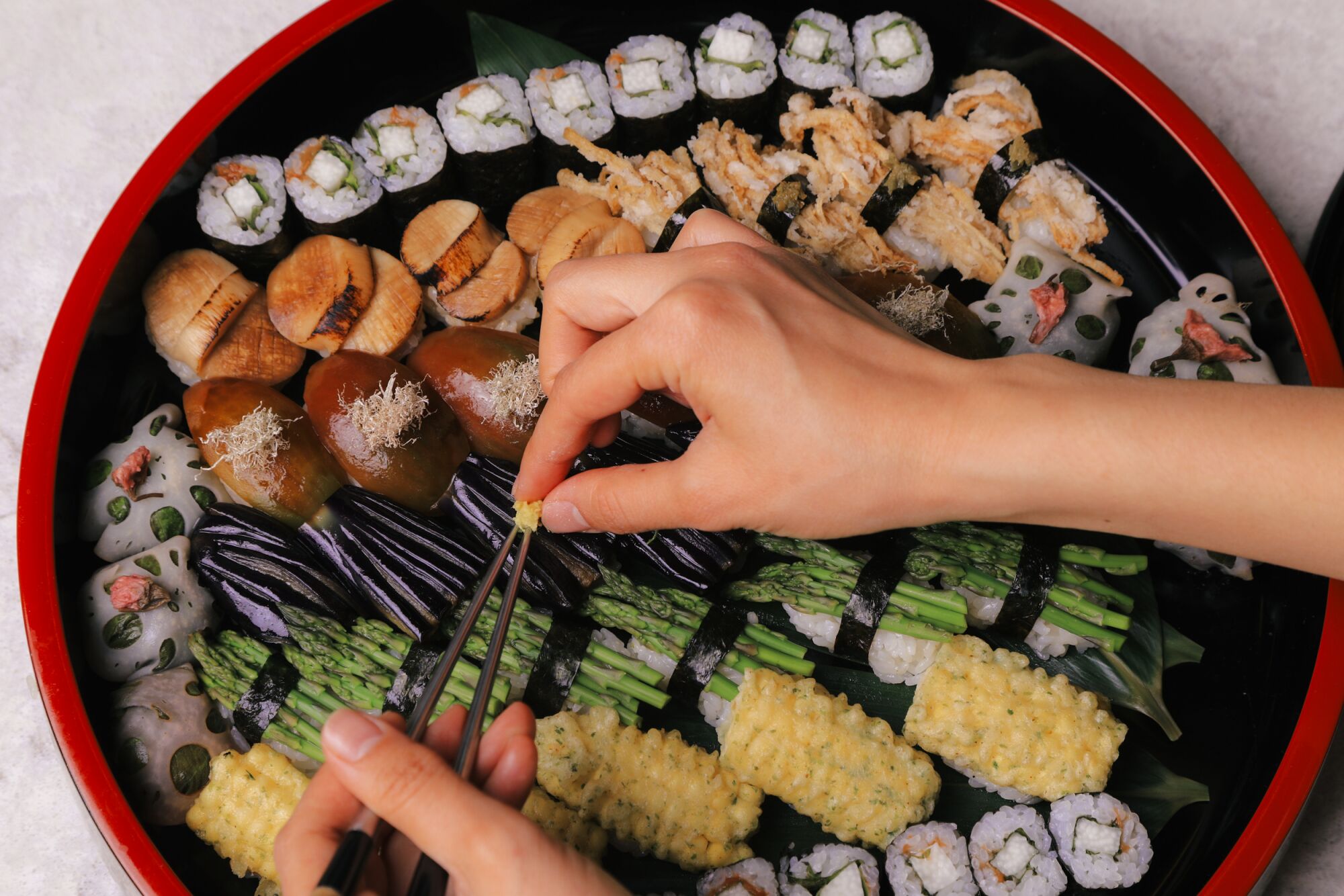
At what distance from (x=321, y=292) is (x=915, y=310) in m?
1.73

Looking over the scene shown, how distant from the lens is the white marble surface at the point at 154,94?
123 inches

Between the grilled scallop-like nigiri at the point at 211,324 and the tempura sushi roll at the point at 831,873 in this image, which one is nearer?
the tempura sushi roll at the point at 831,873

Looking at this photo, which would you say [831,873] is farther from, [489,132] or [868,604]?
[489,132]

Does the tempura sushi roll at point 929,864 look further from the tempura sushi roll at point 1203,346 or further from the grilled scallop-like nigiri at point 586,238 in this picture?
the grilled scallop-like nigiri at point 586,238

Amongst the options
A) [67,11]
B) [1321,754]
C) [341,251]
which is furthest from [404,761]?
[67,11]

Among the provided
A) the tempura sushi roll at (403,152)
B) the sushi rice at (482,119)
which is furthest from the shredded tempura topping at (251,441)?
the sushi rice at (482,119)

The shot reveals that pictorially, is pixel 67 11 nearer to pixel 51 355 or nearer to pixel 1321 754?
Result: pixel 51 355

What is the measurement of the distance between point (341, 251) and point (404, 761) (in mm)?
1693

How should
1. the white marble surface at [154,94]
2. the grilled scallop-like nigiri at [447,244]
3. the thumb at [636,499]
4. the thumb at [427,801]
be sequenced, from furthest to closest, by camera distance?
1. the white marble surface at [154,94]
2. the grilled scallop-like nigiri at [447,244]
3. the thumb at [636,499]
4. the thumb at [427,801]

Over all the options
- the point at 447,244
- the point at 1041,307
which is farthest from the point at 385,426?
the point at 1041,307

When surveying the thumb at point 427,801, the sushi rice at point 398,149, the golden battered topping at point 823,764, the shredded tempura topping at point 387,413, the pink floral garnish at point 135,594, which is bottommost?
the golden battered topping at point 823,764

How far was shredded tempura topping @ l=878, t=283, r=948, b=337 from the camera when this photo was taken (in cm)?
250

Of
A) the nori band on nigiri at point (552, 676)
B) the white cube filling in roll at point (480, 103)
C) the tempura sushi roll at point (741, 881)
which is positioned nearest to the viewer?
the tempura sushi roll at point (741, 881)

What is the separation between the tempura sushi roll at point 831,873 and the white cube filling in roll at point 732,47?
238 centimetres
